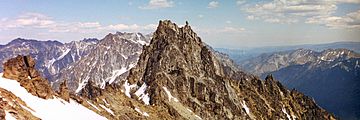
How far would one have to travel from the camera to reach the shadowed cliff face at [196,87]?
138m

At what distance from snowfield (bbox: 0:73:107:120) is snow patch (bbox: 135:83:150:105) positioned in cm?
5073

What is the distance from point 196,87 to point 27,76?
247 ft

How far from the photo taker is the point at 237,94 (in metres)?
157

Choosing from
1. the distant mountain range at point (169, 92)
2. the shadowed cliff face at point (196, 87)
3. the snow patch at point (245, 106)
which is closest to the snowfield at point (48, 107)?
the distant mountain range at point (169, 92)

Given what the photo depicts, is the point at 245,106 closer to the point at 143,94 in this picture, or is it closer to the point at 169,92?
the point at 169,92

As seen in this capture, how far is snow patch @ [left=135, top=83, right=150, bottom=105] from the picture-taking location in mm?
131712

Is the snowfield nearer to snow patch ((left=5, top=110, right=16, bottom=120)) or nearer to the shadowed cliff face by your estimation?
snow patch ((left=5, top=110, right=16, bottom=120))

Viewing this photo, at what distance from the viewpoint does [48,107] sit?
70688 millimetres

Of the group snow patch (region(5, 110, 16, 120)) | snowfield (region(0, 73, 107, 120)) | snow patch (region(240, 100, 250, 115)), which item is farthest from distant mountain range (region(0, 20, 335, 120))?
snow patch (region(5, 110, 16, 120))

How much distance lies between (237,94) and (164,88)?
30.4m

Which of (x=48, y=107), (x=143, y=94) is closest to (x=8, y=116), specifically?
(x=48, y=107)

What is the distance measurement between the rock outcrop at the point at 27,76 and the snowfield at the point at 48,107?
95cm

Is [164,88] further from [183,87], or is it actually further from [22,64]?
[22,64]

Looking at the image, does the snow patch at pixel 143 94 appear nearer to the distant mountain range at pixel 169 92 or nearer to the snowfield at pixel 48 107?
→ the distant mountain range at pixel 169 92
